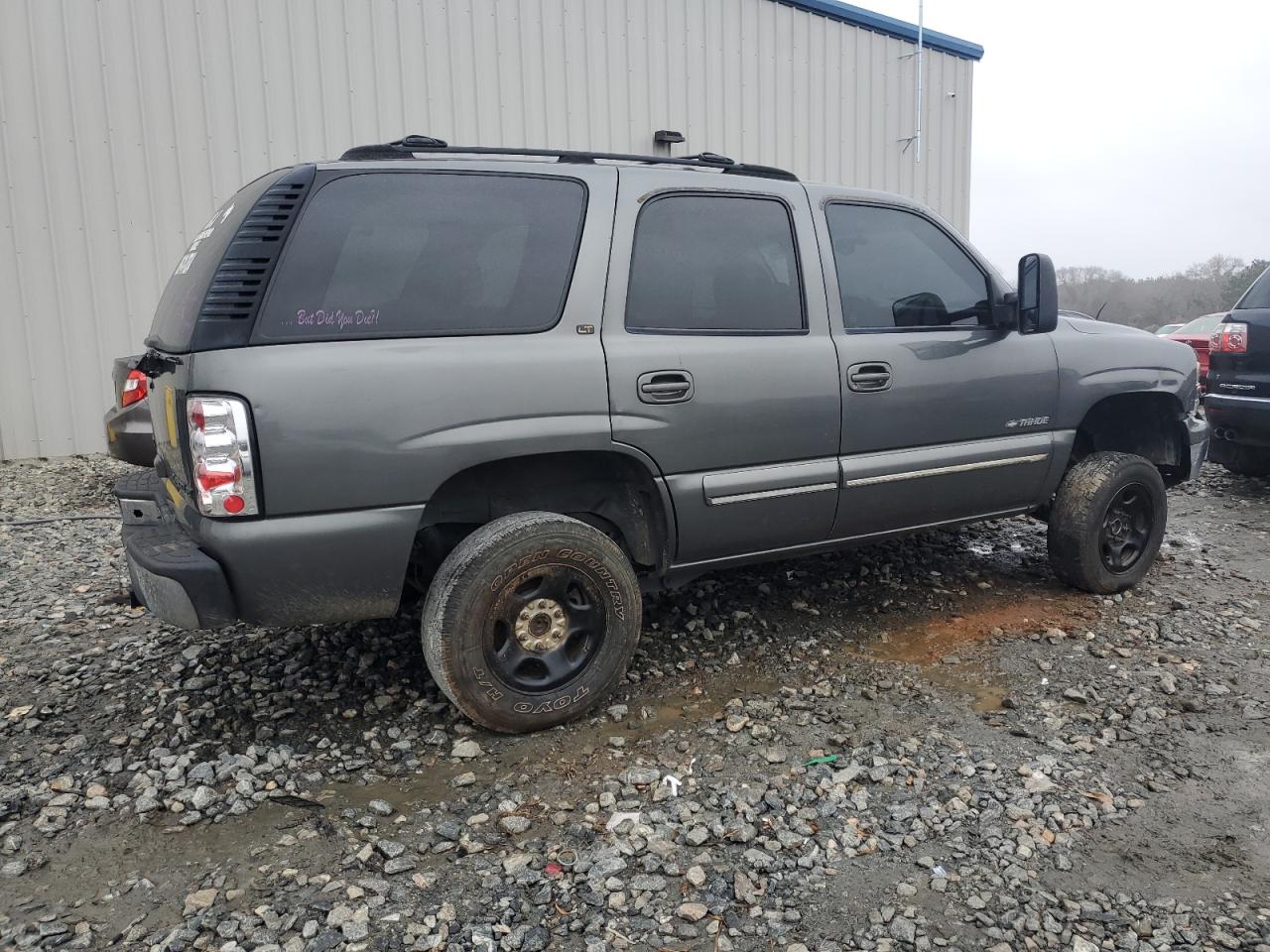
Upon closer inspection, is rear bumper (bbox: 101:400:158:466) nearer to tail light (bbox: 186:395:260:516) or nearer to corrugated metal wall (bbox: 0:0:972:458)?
→ tail light (bbox: 186:395:260:516)

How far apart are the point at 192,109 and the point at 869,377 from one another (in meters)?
6.83

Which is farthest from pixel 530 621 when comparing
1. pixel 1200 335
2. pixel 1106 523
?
pixel 1200 335

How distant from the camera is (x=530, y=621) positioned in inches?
119

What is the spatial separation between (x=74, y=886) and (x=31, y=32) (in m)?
7.50

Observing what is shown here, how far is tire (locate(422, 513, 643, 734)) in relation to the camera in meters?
2.87

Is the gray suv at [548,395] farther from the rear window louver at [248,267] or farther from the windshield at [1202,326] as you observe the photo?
the windshield at [1202,326]

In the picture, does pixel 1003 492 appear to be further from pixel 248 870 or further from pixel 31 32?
pixel 31 32

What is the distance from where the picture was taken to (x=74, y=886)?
230 centimetres

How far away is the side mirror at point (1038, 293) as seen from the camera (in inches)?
150

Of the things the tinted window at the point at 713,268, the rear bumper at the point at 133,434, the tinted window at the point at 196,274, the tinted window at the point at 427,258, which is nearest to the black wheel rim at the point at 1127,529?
the tinted window at the point at 713,268

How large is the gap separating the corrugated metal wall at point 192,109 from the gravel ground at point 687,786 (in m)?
4.15

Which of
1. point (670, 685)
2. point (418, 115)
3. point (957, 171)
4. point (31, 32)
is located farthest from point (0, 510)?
point (957, 171)

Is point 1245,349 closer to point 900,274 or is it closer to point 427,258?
point 900,274

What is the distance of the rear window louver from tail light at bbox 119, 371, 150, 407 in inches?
108
